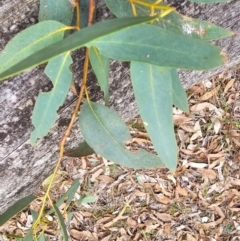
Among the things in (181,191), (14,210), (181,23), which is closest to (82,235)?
(181,191)

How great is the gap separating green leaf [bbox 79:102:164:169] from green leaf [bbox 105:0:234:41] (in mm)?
227

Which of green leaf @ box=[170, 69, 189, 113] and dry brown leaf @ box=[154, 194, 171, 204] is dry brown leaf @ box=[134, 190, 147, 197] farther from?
green leaf @ box=[170, 69, 189, 113]

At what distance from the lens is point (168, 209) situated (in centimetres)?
230

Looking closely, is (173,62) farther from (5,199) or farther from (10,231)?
(10,231)

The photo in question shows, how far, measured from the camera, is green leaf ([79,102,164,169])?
3.48ft

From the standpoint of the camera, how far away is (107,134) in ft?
3.50

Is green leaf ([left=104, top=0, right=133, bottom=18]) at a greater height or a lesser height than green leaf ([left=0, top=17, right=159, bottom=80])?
greater

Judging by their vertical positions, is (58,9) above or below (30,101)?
above

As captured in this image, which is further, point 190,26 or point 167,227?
point 167,227

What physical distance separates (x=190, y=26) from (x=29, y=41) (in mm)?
343

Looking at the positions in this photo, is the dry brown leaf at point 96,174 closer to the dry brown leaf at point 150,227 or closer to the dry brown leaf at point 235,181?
the dry brown leaf at point 150,227

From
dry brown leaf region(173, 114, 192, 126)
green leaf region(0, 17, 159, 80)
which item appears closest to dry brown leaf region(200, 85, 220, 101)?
dry brown leaf region(173, 114, 192, 126)

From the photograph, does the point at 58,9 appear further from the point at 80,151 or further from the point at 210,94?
the point at 210,94

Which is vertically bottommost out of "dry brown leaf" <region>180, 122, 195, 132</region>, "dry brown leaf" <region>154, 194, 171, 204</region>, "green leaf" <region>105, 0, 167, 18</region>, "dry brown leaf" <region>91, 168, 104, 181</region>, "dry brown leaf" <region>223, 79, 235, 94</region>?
"dry brown leaf" <region>154, 194, 171, 204</region>
